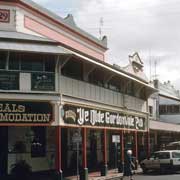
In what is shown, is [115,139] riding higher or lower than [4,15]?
lower

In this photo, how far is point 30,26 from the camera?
3044 centimetres

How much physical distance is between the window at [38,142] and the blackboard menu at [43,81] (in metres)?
5.01

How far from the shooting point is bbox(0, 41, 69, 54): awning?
26252 mm

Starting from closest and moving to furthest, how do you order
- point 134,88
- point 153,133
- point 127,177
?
point 127,177 → point 134,88 → point 153,133

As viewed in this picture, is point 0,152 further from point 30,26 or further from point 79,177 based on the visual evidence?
point 30,26

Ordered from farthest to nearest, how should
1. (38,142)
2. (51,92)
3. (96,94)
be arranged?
1. (96,94)
2. (38,142)
3. (51,92)

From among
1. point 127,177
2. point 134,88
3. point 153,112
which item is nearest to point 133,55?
point 134,88

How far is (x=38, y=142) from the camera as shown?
106ft

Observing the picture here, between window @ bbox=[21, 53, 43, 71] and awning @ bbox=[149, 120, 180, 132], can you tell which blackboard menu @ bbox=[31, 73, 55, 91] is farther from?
awning @ bbox=[149, 120, 180, 132]

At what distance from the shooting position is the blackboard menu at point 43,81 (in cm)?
2736

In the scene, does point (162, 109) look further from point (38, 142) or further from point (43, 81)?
point (43, 81)

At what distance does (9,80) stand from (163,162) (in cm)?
1511

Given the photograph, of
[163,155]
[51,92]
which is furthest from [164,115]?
[51,92]

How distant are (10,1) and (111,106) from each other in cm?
1056
